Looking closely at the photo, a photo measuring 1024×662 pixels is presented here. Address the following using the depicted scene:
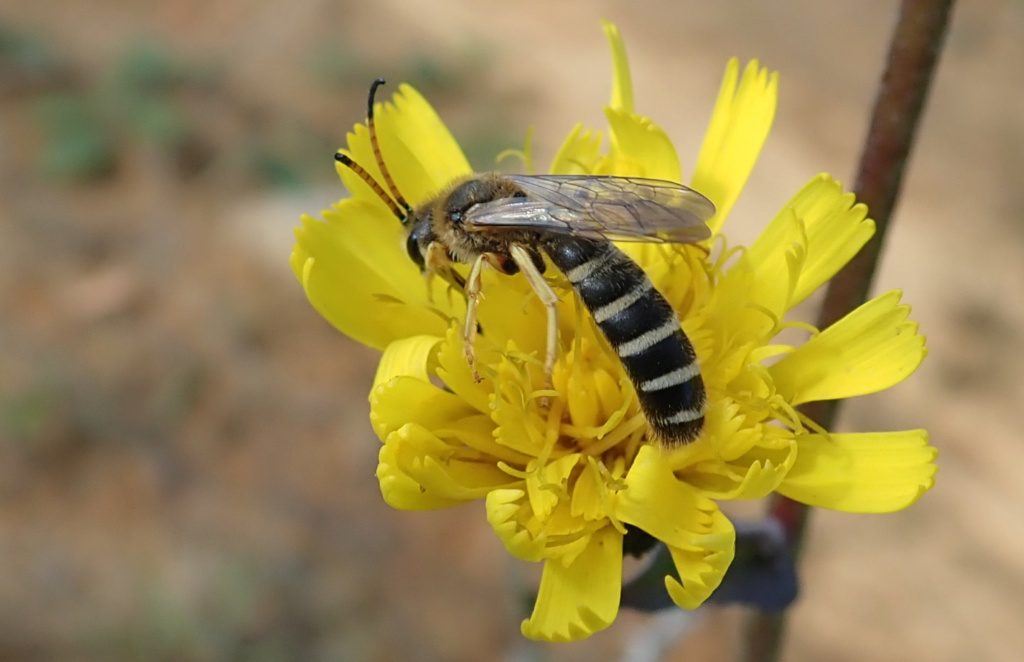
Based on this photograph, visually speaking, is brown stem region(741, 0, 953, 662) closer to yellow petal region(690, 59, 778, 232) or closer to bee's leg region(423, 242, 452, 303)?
yellow petal region(690, 59, 778, 232)

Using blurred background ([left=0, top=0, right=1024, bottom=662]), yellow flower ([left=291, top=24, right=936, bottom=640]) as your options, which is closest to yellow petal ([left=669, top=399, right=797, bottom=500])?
yellow flower ([left=291, top=24, right=936, bottom=640])

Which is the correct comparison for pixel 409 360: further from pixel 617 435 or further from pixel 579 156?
pixel 579 156

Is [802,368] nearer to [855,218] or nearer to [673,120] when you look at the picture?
[855,218]

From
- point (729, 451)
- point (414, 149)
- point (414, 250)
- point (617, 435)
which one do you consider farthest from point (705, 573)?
point (414, 149)

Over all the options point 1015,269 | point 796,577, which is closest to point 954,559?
point 1015,269

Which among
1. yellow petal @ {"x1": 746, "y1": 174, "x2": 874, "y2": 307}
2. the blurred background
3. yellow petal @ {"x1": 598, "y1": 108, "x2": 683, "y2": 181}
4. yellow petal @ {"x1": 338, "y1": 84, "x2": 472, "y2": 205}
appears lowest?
the blurred background

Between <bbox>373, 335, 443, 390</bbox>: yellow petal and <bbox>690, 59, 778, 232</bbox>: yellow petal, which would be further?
<bbox>690, 59, 778, 232</bbox>: yellow petal
